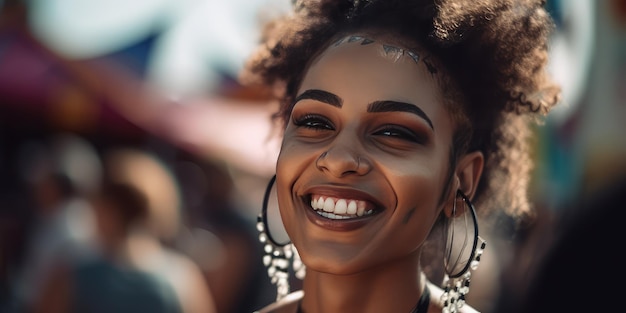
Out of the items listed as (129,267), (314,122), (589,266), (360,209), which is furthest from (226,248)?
(589,266)

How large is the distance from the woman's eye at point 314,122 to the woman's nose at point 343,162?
101 mm

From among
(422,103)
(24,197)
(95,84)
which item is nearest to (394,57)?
(422,103)

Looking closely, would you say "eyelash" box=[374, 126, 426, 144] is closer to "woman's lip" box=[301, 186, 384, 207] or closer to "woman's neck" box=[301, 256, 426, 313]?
"woman's lip" box=[301, 186, 384, 207]

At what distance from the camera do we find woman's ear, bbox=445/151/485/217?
7.39 feet

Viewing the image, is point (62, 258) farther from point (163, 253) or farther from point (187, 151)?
point (187, 151)

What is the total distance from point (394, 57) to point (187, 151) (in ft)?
16.1

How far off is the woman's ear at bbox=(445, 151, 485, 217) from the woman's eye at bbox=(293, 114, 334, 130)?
0.38 metres

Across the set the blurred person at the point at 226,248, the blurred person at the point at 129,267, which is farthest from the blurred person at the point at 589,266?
the blurred person at the point at 226,248

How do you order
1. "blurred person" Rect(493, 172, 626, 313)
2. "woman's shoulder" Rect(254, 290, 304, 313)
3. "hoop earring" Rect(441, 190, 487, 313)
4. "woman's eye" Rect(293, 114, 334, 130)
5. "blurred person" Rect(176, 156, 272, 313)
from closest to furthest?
"blurred person" Rect(493, 172, 626, 313), "woman's eye" Rect(293, 114, 334, 130), "hoop earring" Rect(441, 190, 487, 313), "woman's shoulder" Rect(254, 290, 304, 313), "blurred person" Rect(176, 156, 272, 313)

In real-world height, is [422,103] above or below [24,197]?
above

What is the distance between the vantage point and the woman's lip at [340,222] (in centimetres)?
205

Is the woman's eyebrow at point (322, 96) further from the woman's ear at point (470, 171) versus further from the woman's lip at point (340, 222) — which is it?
the woman's ear at point (470, 171)

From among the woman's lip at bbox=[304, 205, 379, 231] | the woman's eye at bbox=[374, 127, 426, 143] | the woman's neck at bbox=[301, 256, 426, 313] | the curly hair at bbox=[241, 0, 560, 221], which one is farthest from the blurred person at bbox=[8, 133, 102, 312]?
the woman's eye at bbox=[374, 127, 426, 143]

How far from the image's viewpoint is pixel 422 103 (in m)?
2.12
